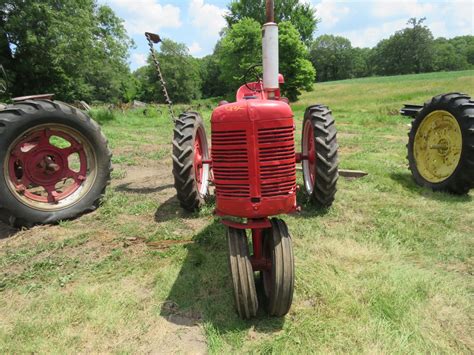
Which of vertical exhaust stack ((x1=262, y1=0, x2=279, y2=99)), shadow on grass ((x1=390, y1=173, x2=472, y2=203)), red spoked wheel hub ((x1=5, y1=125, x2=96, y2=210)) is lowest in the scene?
shadow on grass ((x1=390, y1=173, x2=472, y2=203))

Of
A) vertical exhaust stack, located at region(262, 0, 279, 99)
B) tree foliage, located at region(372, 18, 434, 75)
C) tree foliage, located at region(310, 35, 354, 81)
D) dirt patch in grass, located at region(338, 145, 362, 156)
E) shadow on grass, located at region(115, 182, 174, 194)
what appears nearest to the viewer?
vertical exhaust stack, located at region(262, 0, 279, 99)

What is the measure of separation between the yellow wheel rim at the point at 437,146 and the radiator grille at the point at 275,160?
3280mm

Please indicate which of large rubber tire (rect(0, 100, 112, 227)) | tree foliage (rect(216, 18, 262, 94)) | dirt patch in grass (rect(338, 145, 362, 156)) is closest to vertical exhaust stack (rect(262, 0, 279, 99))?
large rubber tire (rect(0, 100, 112, 227))

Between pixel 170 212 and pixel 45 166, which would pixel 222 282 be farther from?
pixel 45 166

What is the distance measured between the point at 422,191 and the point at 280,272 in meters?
3.46

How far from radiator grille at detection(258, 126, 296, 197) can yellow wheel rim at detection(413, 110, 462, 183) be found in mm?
3280

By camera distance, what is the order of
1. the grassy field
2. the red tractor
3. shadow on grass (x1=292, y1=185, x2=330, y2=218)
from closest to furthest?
the grassy field < the red tractor < shadow on grass (x1=292, y1=185, x2=330, y2=218)

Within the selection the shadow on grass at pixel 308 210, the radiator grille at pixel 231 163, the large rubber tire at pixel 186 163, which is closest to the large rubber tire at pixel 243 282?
the radiator grille at pixel 231 163

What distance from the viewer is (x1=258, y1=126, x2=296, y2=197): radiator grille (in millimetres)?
2453

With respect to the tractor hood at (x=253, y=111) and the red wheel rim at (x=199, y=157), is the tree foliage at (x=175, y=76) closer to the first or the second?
the red wheel rim at (x=199, y=157)

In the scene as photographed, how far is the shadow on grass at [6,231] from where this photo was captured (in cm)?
386

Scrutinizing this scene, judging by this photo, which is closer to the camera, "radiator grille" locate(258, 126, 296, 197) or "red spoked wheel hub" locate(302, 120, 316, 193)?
"radiator grille" locate(258, 126, 296, 197)

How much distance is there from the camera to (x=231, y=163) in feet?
8.29

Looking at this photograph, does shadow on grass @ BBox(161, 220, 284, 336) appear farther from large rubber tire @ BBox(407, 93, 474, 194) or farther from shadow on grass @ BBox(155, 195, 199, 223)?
large rubber tire @ BBox(407, 93, 474, 194)
